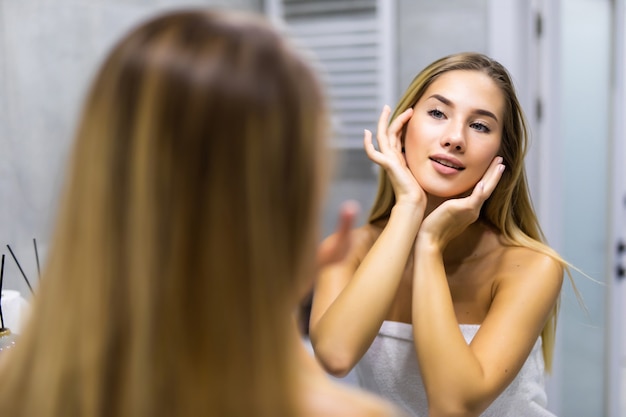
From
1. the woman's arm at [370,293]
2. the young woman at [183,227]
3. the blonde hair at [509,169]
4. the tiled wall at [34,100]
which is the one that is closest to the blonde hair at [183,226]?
the young woman at [183,227]

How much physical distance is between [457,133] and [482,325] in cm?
31

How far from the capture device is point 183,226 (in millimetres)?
447

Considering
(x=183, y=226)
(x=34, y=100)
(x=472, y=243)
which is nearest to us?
(x=183, y=226)

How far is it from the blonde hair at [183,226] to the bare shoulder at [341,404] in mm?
31

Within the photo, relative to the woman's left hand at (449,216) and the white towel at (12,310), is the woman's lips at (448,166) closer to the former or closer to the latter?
the woman's left hand at (449,216)

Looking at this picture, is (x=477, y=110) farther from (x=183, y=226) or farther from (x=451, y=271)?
(x=183, y=226)

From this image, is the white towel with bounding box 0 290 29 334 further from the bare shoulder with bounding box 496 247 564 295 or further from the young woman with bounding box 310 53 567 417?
the bare shoulder with bounding box 496 247 564 295

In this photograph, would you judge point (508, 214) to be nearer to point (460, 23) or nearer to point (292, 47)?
point (292, 47)

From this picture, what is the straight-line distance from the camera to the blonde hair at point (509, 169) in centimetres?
112

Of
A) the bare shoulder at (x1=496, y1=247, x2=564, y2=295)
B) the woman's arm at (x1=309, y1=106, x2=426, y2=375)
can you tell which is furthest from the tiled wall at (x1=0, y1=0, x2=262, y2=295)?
the bare shoulder at (x1=496, y1=247, x2=564, y2=295)

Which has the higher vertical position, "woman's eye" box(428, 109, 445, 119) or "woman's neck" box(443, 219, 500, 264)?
A: "woman's eye" box(428, 109, 445, 119)

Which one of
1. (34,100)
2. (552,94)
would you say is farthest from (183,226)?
(552,94)

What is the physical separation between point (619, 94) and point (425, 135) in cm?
120

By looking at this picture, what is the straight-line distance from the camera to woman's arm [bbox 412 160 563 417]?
93 cm
